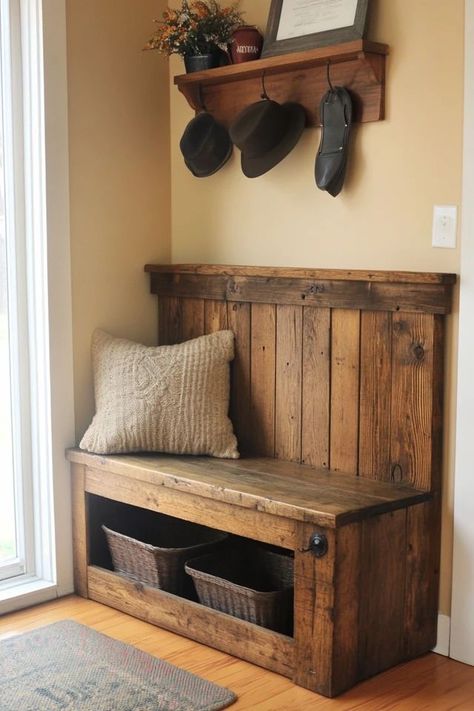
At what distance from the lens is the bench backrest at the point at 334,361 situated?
265 centimetres

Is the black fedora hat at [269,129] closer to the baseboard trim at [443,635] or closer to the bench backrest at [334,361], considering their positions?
the bench backrest at [334,361]

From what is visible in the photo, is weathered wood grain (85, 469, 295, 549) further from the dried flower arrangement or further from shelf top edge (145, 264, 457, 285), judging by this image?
the dried flower arrangement

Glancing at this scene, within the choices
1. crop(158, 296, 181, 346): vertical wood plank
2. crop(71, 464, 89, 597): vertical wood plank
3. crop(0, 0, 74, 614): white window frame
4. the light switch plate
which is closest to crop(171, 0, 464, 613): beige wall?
the light switch plate

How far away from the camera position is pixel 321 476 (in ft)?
9.24

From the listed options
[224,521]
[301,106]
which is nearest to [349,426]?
[224,521]

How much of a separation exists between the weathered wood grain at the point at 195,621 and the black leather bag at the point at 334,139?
4.22 feet

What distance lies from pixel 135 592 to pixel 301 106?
1.59 metres

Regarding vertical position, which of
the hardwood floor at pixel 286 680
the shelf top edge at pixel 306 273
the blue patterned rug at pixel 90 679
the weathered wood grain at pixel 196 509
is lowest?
the hardwood floor at pixel 286 680

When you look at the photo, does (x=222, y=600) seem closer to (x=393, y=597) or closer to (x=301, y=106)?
(x=393, y=597)

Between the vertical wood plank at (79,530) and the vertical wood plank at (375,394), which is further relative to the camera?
the vertical wood plank at (79,530)

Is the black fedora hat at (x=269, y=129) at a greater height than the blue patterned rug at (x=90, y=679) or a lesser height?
greater

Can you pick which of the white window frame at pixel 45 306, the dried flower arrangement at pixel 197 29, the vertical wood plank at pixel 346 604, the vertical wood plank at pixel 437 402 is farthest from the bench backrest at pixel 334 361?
the dried flower arrangement at pixel 197 29

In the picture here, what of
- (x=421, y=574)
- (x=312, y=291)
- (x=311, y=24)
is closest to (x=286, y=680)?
(x=421, y=574)

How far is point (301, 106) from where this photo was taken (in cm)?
295
